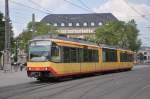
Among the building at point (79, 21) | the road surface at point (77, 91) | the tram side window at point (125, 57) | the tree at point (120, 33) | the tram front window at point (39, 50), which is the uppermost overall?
the building at point (79, 21)

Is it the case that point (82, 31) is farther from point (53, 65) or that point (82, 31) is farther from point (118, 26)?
point (53, 65)

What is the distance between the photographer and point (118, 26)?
112062mm

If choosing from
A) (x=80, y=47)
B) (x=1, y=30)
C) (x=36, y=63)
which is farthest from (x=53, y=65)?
(x=1, y=30)

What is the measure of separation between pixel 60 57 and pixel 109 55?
613 inches

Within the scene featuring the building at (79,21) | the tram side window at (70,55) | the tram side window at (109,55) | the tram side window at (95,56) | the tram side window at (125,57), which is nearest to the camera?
the tram side window at (70,55)

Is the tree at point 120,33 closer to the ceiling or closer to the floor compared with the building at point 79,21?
closer to the floor

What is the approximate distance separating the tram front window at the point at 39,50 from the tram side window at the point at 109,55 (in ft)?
42.7

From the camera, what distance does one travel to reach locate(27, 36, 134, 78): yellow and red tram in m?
29.6

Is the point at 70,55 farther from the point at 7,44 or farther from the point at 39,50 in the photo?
the point at 7,44

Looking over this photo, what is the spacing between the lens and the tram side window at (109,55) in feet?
141

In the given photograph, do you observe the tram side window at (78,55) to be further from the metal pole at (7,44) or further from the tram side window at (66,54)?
the metal pole at (7,44)

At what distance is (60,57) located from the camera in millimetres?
30469

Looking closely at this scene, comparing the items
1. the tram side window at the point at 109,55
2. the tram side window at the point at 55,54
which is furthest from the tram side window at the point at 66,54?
the tram side window at the point at 109,55

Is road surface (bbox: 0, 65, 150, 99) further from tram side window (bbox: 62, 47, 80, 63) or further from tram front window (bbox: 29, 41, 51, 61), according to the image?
tram side window (bbox: 62, 47, 80, 63)
